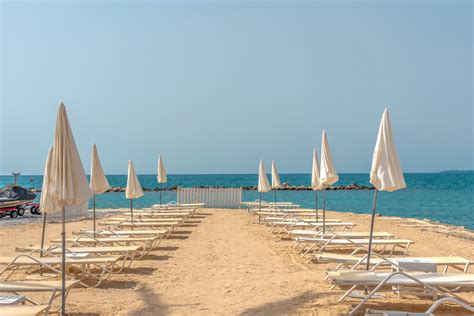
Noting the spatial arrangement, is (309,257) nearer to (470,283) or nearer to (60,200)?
(470,283)

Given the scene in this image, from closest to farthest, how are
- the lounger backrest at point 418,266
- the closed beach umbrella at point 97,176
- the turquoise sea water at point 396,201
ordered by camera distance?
1. the lounger backrest at point 418,266
2. the closed beach umbrella at point 97,176
3. the turquoise sea water at point 396,201

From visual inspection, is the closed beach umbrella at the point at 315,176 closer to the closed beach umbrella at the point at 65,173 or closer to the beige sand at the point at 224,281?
the beige sand at the point at 224,281

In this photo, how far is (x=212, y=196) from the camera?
22.3 meters

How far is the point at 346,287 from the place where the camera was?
21.1 feet

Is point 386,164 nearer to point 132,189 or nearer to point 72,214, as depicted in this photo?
point 132,189

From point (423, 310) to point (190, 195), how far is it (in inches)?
675

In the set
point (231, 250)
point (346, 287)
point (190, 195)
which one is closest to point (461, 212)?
point (190, 195)

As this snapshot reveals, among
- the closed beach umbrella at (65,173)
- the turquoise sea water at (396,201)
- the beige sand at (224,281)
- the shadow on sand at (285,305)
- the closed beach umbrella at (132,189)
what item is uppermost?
the closed beach umbrella at (65,173)

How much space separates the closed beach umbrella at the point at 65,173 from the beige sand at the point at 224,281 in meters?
1.32

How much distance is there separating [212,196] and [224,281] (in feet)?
50.0

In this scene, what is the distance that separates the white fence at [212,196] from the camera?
72.4 feet

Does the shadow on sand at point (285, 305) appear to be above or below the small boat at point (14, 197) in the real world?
below

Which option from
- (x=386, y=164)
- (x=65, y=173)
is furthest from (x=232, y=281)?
(x=65, y=173)

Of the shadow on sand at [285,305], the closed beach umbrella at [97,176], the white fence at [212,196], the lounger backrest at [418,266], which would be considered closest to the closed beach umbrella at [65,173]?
the shadow on sand at [285,305]
